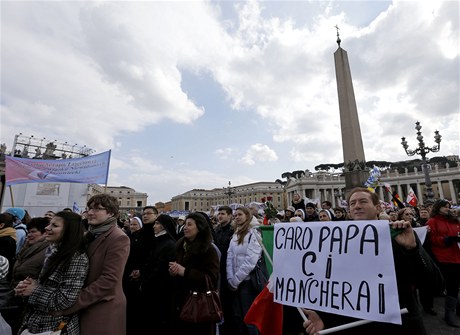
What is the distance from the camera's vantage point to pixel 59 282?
2059 mm

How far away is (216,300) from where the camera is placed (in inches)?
110

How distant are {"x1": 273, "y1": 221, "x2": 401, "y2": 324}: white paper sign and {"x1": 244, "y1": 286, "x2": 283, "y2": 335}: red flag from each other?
1.11ft

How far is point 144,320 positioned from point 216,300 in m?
1.35

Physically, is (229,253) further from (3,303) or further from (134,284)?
(3,303)

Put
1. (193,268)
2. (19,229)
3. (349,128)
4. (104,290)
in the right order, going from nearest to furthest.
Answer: (104,290) → (193,268) → (19,229) → (349,128)

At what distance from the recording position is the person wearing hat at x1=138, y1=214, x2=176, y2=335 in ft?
10.8

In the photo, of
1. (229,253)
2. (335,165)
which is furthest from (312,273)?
(335,165)

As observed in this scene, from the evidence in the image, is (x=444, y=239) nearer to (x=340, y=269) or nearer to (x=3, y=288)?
(x=340, y=269)

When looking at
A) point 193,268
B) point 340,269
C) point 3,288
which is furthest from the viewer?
point 193,268

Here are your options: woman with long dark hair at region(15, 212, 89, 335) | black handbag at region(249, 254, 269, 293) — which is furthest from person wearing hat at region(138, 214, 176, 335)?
woman with long dark hair at region(15, 212, 89, 335)

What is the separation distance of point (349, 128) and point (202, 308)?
1296 centimetres

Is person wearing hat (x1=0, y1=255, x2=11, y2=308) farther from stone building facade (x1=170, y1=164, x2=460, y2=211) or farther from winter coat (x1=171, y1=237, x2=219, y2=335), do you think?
stone building facade (x1=170, y1=164, x2=460, y2=211)

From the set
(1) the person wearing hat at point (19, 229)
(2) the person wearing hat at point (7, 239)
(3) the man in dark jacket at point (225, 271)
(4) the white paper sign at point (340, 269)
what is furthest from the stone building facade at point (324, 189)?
(2) the person wearing hat at point (7, 239)

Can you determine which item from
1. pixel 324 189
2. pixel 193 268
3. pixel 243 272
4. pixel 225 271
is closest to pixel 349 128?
pixel 225 271
